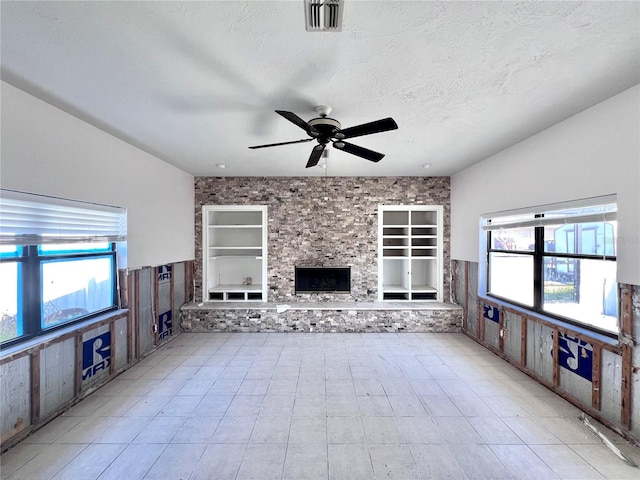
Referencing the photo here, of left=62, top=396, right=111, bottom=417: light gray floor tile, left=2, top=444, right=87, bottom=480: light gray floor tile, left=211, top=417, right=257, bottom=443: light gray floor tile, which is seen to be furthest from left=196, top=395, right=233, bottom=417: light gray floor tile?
left=62, top=396, right=111, bottom=417: light gray floor tile

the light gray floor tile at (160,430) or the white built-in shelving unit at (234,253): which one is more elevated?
the white built-in shelving unit at (234,253)

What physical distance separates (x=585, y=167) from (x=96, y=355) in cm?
528

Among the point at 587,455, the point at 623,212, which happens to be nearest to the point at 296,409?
the point at 587,455

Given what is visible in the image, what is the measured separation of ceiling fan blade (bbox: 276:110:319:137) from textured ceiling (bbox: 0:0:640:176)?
9.8 inches

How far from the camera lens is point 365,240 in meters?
4.87

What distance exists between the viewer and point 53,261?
7.97 feet

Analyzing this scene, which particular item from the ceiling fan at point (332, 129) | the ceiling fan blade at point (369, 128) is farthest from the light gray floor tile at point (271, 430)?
the ceiling fan blade at point (369, 128)

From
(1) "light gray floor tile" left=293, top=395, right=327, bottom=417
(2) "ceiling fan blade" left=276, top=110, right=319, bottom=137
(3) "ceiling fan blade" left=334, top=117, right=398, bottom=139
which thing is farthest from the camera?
(1) "light gray floor tile" left=293, top=395, right=327, bottom=417

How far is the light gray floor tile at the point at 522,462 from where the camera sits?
1783 millimetres

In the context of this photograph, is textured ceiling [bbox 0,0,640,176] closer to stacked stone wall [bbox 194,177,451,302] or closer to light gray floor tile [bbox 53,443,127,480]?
stacked stone wall [bbox 194,177,451,302]

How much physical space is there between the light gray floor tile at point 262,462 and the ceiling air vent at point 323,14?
9.10 ft

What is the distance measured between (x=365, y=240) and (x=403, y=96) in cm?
306

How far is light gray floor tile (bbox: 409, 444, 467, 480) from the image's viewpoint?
178 cm

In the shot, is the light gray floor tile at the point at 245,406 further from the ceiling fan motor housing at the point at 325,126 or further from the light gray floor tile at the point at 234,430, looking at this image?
the ceiling fan motor housing at the point at 325,126
